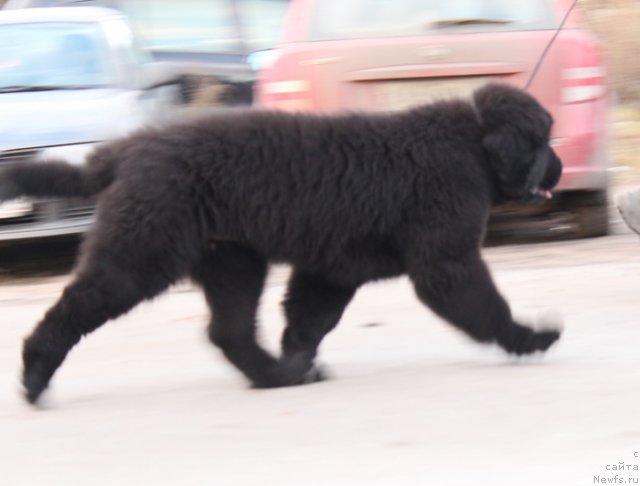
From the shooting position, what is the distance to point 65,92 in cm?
882

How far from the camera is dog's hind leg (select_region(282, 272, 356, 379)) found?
549cm

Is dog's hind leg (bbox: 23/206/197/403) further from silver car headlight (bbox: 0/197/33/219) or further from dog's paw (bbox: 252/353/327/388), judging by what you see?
silver car headlight (bbox: 0/197/33/219)

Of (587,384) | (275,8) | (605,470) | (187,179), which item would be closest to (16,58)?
(275,8)

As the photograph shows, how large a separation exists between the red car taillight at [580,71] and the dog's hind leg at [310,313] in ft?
9.36

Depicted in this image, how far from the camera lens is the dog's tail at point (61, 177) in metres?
5.00

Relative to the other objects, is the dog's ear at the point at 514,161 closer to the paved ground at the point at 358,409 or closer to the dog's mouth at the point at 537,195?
the dog's mouth at the point at 537,195

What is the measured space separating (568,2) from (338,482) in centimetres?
481

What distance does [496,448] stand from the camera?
4.34 meters

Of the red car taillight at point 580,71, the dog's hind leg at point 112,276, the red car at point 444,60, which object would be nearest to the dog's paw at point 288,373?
the dog's hind leg at point 112,276

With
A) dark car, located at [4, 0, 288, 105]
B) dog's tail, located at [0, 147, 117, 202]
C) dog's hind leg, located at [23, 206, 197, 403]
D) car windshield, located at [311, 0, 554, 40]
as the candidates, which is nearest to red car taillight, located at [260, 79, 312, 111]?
car windshield, located at [311, 0, 554, 40]

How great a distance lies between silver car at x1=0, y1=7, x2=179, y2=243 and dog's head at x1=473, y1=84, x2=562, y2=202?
3.07 metres

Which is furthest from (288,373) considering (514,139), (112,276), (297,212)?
(514,139)

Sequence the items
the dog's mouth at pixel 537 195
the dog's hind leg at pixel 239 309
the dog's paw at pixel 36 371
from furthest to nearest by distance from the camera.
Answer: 1. the dog's mouth at pixel 537 195
2. the dog's hind leg at pixel 239 309
3. the dog's paw at pixel 36 371

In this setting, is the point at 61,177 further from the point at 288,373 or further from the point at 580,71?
the point at 580,71
